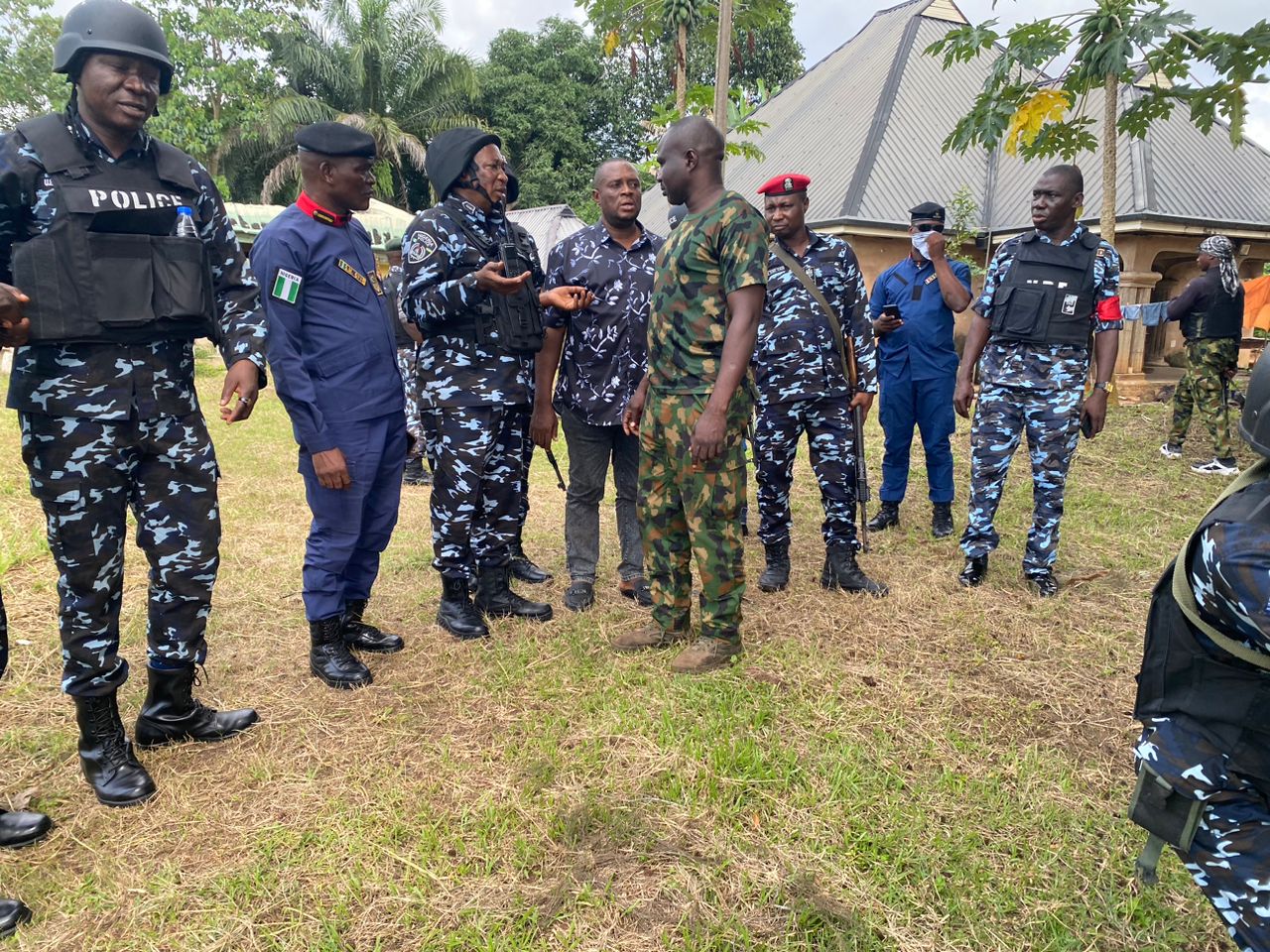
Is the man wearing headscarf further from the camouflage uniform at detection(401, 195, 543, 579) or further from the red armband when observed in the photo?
the camouflage uniform at detection(401, 195, 543, 579)

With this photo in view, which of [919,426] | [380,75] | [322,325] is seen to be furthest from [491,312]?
[380,75]

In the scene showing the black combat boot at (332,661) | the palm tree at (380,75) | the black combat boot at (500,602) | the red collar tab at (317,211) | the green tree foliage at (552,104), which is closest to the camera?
the red collar tab at (317,211)

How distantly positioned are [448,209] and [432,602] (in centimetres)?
201

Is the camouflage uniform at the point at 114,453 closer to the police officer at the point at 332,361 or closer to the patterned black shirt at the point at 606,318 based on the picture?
the police officer at the point at 332,361

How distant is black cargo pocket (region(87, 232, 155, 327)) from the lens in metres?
2.42

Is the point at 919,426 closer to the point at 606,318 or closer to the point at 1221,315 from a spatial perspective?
the point at 606,318

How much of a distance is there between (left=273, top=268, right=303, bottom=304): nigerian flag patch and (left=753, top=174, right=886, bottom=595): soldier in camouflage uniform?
2.26m

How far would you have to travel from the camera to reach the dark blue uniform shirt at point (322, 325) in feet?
10.3

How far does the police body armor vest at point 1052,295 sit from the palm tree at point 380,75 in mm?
21744

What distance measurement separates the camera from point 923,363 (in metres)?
5.35

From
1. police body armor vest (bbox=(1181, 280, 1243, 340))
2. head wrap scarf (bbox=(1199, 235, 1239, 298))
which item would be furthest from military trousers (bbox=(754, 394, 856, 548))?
head wrap scarf (bbox=(1199, 235, 1239, 298))

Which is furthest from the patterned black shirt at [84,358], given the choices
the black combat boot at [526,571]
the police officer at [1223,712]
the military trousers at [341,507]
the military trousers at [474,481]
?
the police officer at [1223,712]

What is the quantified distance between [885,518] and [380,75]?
23.1 m

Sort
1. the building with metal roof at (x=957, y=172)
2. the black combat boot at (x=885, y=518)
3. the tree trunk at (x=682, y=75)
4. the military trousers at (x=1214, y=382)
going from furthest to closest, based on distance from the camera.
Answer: the building with metal roof at (x=957, y=172), the tree trunk at (x=682, y=75), the military trousers at (x=1214, y=382), the black combat boot at (x=885, y=518)
